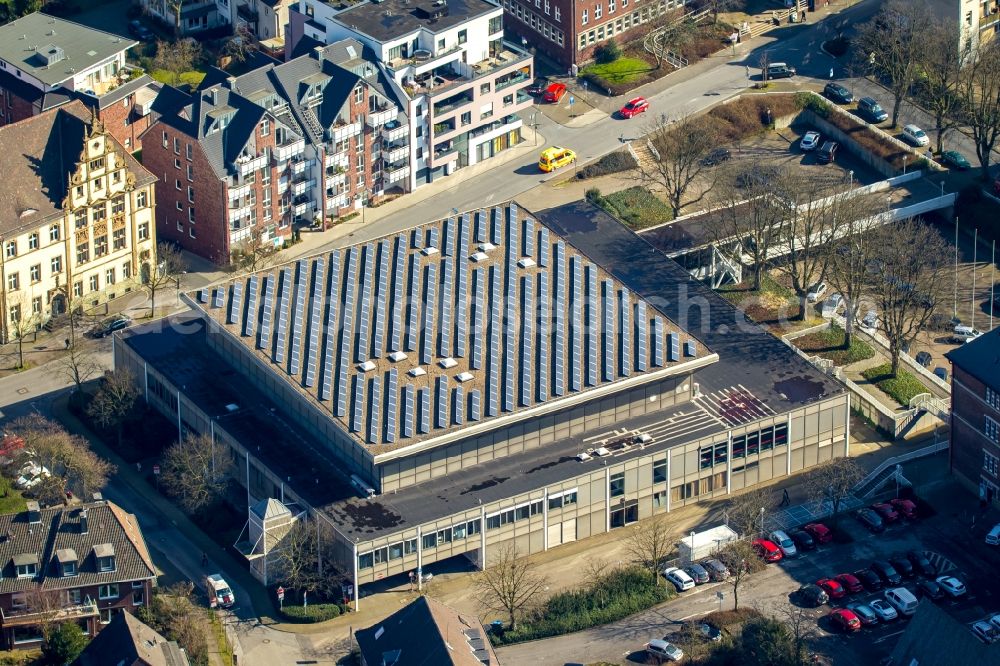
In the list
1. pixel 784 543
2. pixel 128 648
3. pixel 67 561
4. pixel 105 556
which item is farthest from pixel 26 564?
pixel 784 543

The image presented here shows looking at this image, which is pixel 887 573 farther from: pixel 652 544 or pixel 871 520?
pixel 652 544

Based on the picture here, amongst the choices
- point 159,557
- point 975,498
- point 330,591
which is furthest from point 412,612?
point 975,498

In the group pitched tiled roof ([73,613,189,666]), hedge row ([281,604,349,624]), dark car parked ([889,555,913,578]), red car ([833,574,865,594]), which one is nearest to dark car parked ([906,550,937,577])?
dark car parked ([889,555,913,578])

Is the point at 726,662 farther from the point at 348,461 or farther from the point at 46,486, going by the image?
the point at 46,486

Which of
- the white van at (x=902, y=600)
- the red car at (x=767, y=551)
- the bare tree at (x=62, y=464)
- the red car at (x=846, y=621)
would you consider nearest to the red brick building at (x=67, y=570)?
the bare tree at (x=62, y=464)

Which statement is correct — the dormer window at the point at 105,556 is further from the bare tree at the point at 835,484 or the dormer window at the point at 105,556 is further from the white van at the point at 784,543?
the bare tree at the point at 835,484
